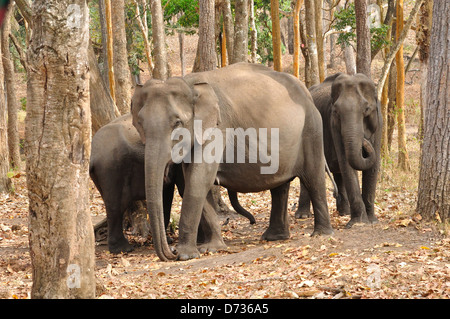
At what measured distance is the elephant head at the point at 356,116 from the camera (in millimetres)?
9859

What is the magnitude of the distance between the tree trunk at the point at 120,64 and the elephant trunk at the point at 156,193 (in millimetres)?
7359

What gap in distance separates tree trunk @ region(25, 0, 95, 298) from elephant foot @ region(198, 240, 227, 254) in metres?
3.41

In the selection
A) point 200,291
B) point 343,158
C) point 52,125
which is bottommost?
point 200,291

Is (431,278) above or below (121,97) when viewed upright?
below

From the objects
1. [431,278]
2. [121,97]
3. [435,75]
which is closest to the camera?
[431,278]

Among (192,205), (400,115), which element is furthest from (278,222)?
(400,115)

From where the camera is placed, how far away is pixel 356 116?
32.4ft

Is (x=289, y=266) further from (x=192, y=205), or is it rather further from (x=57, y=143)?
(x=57, y=143)

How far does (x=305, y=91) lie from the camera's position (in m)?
9.30

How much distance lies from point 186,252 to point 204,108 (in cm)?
180

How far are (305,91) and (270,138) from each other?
0.92 meters

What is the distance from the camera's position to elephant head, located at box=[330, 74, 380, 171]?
986 cm

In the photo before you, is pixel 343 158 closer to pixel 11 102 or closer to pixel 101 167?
pixel 101 167
